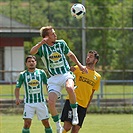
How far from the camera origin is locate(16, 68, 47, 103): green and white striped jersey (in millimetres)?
13375

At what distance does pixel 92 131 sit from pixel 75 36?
24485 millimetres

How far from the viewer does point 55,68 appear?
12.5m

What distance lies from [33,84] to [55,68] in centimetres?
103

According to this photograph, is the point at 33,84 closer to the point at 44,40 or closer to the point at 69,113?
the point at 69,113

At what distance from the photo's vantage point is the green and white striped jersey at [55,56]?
12.4m

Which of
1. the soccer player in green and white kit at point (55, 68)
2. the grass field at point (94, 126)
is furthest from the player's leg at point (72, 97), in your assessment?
the grass field at point (94, 126)

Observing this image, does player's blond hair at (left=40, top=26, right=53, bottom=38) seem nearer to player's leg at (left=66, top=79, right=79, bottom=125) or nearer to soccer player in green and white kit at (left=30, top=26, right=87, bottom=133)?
soccer player in green and white kit at (left=30, top=26, right=87, bottom=133)

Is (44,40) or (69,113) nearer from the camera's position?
(44,40)

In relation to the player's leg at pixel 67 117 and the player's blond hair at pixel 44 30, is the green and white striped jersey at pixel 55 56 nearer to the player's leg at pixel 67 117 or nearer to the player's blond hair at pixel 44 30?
the player's blond hair at pixel 44 30

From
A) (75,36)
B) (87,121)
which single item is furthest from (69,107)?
(75,36)

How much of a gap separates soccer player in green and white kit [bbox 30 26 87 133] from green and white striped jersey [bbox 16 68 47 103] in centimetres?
81

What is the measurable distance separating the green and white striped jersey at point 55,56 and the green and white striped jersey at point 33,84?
2.88ft

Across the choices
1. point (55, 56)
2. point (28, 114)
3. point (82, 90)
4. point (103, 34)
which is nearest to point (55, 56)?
point (55, 56)

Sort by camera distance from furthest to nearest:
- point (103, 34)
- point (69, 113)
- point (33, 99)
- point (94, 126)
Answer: point (103, 34) → point (94, 126) → point (33, 99) → point (69, 113)
